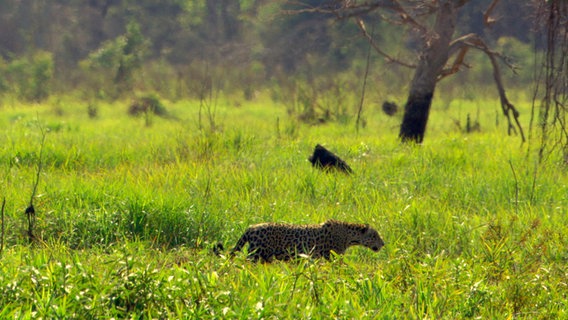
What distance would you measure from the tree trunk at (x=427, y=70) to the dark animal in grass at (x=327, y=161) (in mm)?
3207

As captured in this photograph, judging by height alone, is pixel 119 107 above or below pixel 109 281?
below

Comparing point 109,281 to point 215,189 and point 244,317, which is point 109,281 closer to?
point 244,317

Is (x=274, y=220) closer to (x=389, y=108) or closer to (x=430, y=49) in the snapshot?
(x=430, y=49)

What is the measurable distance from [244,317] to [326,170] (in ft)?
16.3

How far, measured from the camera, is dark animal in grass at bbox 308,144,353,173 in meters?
8.98

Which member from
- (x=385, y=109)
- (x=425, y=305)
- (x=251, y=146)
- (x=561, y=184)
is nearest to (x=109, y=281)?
(x=425, y=305)

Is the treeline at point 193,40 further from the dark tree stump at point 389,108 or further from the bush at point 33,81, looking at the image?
the dark tree stump at point 389,108

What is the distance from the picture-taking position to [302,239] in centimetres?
582

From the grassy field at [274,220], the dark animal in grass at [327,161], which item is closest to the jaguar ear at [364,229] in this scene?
the grassy field at [274,220]

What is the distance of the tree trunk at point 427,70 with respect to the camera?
12195mm

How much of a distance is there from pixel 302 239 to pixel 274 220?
1050 millimetres

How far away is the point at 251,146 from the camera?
36.8 feet

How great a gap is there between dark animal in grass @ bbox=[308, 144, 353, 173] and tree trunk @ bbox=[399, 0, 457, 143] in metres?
3.21

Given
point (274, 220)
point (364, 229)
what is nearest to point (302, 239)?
point (364, 229)
